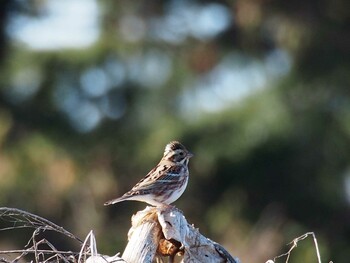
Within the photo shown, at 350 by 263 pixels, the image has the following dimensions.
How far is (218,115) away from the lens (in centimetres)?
2219

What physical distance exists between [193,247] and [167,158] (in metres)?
3.15

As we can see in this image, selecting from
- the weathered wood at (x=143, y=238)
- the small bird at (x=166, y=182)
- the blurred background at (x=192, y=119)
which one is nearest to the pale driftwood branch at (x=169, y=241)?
the weathered wood at (x=143, y=238)

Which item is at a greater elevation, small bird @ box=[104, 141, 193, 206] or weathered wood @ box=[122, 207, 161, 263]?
small bird @ box=[104, 141, 193, 206]

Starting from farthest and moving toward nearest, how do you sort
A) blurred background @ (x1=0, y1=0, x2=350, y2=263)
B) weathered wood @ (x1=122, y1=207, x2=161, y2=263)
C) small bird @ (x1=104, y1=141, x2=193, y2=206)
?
blurred background @ (x1=0, y1=0, x2=350, y2=263)
small bird @ (x1=104, y1=141, x2=193, y2=206)
weathered wood @ (x1=122, y1=207, x2=161, y2=263)

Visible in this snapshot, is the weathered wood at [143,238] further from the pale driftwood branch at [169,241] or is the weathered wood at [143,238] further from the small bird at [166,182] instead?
the small bird at [166,182]

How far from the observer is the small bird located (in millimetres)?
8555

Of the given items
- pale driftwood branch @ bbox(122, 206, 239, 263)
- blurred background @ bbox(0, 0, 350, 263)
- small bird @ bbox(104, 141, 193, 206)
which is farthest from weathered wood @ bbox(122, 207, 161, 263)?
blurred background @ bbox(0, 0, 350, 263)

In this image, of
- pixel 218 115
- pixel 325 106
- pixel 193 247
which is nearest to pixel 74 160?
pixel 218 115

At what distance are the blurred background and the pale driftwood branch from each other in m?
13.6

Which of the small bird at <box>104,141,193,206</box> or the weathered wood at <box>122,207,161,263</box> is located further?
the small bird at <box>104,141,193,206</box>

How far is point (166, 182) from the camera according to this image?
880 cm

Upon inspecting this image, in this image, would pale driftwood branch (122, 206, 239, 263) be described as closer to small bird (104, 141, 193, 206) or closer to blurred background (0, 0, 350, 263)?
small bird (104, 141, 193, 206)

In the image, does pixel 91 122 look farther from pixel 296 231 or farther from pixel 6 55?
pixel 296 231

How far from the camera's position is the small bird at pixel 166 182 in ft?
28.1
